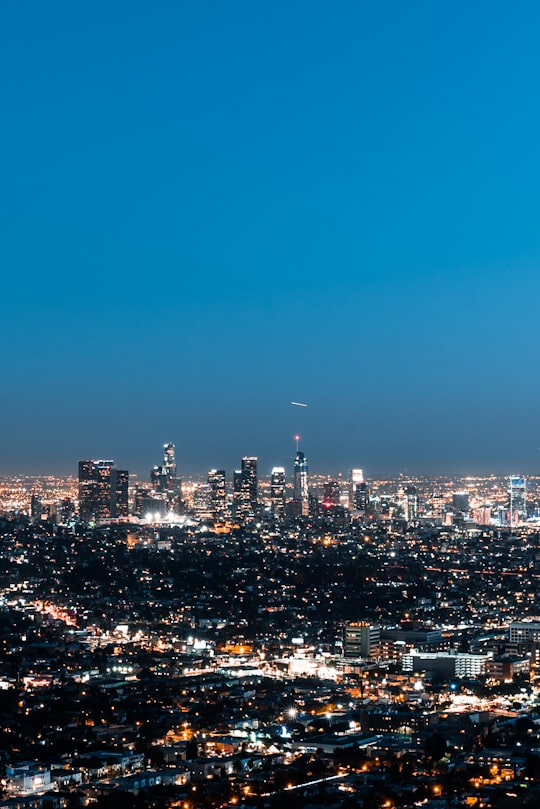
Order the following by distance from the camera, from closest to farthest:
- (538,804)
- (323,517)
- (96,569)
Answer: (538,804) < (96,569) < (323,517)

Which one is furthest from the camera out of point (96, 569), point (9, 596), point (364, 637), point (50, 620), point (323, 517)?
point (323, 517)

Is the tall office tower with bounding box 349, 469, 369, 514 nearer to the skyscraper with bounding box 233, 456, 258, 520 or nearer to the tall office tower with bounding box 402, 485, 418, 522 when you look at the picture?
the tall office tower with bounding box 402, 485, 418, 522

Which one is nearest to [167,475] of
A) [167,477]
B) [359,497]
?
[167,477]

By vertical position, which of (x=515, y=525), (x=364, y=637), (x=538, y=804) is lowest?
(x=538, y=804)

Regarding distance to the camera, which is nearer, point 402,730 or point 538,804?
point 538,804

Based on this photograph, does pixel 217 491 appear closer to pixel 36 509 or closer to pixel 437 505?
pixel 36 509

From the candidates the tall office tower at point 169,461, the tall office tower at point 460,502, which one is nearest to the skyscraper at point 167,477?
the tall office tower at point 169,461

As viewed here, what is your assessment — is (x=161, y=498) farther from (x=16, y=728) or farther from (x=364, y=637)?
(x=16, y=728)

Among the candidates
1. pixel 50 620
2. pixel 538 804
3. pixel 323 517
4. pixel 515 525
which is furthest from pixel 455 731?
pixel 515 525
